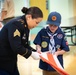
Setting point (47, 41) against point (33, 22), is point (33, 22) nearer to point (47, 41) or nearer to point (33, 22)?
point (33, 22)

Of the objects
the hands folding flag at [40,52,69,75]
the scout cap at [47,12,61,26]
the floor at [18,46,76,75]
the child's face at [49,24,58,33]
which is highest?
the scout cap at [47,12,61,26]

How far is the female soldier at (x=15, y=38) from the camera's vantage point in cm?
193

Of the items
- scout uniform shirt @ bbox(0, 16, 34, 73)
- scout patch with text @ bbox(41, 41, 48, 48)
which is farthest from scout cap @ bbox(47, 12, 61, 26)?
scout uniform shirt @ bbox(0, 16, 34, 73)

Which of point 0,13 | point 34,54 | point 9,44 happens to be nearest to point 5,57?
point 9,44

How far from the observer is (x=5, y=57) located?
2.08 m

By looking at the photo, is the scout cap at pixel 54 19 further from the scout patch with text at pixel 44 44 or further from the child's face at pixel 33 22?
the child's face at pixel 33 22

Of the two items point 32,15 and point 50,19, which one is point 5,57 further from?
point 50,19

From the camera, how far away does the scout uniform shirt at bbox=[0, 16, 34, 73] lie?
1.93m

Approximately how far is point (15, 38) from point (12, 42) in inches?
1.6

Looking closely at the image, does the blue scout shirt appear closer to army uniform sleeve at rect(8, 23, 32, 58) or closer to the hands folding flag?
the hands folding flag

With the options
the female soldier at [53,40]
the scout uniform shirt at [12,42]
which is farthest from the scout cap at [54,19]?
the scout uniform shirt at [12,42]

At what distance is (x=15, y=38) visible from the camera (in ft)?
6.31

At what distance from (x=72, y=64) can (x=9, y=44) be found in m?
3.08

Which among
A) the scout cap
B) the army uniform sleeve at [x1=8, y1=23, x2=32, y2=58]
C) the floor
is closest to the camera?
the army uniform sleeve at [x1=8, y1=23, x2=32, y2=58]
